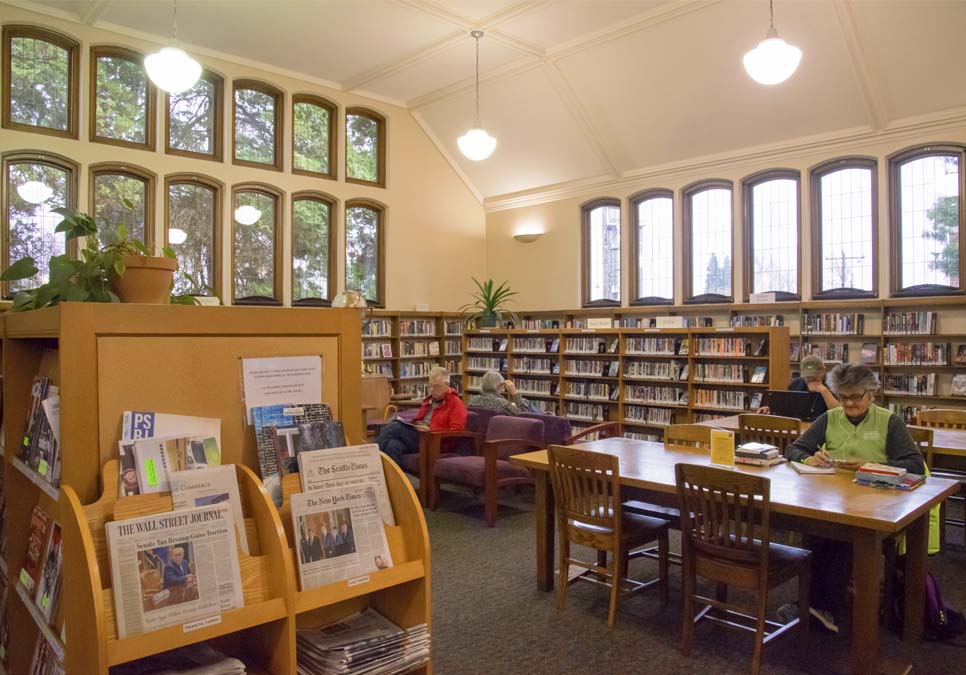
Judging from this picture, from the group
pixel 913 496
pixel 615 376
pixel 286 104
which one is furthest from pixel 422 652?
pixel 286 104

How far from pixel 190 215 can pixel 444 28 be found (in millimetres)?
4083

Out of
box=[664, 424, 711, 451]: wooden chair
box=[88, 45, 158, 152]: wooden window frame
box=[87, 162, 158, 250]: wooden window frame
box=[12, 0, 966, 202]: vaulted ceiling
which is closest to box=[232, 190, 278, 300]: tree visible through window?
box=[87, 162, 158, 250]: wooden window frame

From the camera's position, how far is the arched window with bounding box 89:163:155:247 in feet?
26.5

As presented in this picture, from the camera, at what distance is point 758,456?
12.6 ft

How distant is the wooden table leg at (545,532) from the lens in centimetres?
414

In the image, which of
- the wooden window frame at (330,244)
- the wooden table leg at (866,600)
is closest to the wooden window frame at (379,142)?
the wooden window frame at (330,244)

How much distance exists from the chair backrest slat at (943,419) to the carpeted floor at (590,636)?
42.8 inches

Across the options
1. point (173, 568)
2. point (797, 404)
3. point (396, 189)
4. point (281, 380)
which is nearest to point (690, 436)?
point (797, 404)

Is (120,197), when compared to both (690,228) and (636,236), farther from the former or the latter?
(690,228)

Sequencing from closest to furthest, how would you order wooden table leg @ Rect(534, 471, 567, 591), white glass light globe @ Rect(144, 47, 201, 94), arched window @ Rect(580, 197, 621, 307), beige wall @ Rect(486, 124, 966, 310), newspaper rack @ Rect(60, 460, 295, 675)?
newspaper rack @ Rect(60, 460, 295, 675), wooden table leg @ Rect(534, 471, 567, 591), white glass light globe @ Rect(144, 47, 201, 94), beige wall @ Rect(486, 124, 966, 310), arched window @ Rect(580, 197, 621, 307)

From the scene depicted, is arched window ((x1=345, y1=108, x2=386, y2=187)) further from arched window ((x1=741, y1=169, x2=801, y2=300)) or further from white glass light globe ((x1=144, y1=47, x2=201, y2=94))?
arched window ((x1=741, y1=169, x2=801, y2=300))

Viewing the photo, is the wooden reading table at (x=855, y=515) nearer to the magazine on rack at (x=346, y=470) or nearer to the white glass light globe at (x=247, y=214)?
the magazine on rack at (x=346, y=470)

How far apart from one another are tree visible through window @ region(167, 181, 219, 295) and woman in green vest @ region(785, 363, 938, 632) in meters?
7.48

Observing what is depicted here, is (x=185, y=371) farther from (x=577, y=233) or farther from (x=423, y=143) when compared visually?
(x=423, y=143)
